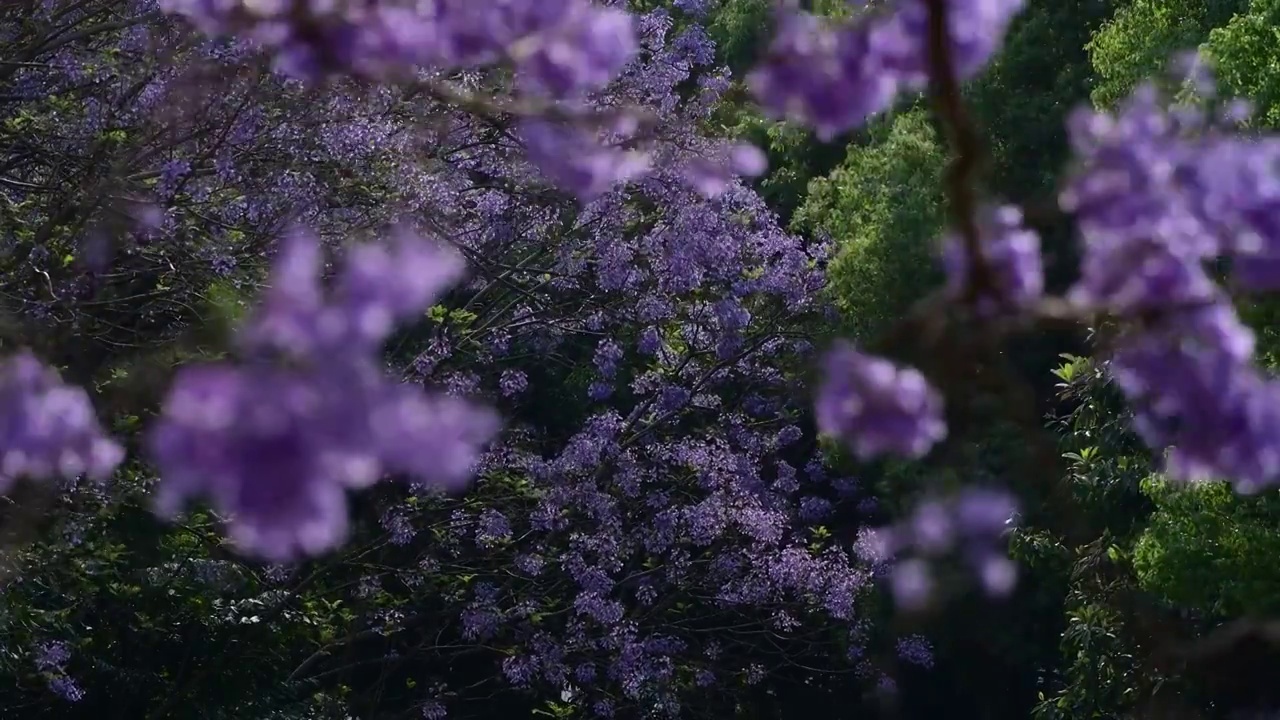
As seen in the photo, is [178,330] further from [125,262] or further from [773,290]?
[773,290]

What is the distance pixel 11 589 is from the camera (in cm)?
786

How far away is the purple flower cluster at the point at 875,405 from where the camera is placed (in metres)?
2.09

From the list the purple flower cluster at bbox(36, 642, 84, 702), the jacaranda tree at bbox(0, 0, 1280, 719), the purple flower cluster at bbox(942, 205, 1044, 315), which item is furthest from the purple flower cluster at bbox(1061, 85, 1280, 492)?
the purple flower cluster at bbox(36, 642, 84, 702)

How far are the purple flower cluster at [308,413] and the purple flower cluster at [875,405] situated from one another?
0.69 metres

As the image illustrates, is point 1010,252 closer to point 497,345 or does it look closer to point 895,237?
point 497,345

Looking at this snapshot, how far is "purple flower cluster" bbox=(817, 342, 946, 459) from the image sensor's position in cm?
209

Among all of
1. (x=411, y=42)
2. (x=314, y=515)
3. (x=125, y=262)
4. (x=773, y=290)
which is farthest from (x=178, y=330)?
(x=314, y=515)

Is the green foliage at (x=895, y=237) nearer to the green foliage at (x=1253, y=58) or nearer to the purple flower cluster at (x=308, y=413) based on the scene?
the green foliage at (x=1253, y=58)

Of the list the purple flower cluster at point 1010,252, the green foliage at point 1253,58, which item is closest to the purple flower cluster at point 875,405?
the purple flower cluster at point 1010,252

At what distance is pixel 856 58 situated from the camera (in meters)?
2.14

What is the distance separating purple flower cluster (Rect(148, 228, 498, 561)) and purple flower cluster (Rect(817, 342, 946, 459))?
2.25ft

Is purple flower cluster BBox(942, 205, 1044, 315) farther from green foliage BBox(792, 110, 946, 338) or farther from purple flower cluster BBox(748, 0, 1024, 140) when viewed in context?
green foliage BBox(792, 110, 946, 338)

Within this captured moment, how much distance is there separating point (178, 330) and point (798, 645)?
23.3 feet

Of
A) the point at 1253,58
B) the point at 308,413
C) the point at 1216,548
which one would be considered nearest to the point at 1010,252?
the point at 308,413
